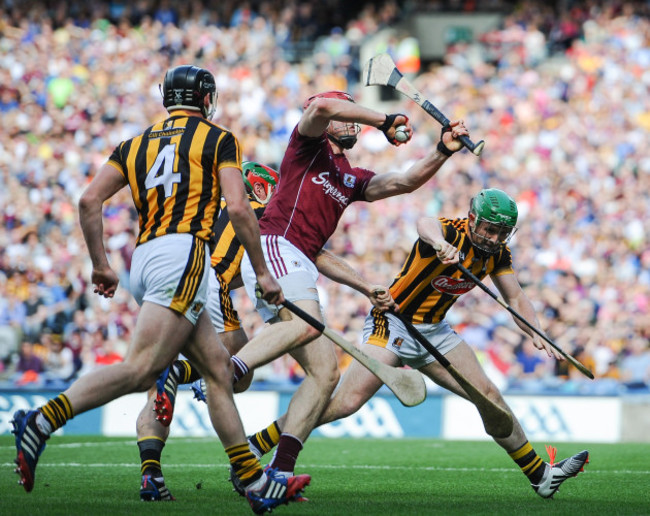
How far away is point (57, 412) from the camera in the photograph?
494 centimetres

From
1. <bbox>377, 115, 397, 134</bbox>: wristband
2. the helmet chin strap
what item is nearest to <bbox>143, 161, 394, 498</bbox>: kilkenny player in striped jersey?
the helmet chin strap

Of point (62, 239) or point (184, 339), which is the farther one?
point (62, 239)

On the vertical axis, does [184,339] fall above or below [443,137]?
below

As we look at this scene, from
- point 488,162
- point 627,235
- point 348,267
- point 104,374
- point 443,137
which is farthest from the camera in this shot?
point 488,162

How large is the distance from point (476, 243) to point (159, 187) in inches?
85.5

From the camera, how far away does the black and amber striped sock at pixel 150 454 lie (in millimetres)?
5996

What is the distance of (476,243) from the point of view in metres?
6.57

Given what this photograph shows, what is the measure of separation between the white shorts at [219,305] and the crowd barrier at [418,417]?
18.7 feet

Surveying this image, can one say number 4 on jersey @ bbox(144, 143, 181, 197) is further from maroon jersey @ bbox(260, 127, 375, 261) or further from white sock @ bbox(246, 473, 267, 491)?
white sock @ bbox(246, 473, 267, 491)

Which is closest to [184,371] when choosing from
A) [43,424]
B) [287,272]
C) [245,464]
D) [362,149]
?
[287,272]

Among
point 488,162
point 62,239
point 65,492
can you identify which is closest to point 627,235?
Answer: point 488,162

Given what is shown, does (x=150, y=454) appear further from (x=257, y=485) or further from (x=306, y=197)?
(x=306, y=197)

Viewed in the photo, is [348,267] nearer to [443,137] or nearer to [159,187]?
[443,137]

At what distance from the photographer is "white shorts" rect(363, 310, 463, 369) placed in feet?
21.9
